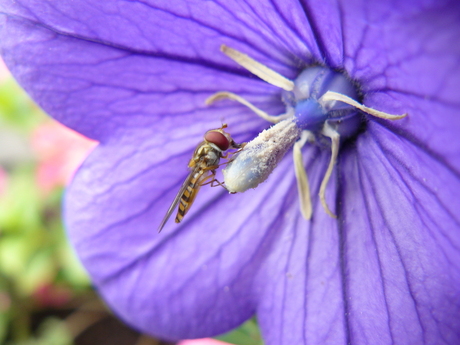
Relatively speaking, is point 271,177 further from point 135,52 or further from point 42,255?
point 42,255

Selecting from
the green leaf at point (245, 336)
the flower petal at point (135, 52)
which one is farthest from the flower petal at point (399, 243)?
the green leaf at point (245, 336)

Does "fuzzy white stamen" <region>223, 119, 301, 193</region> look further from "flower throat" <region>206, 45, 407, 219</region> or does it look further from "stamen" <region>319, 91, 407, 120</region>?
"stamen" <region>319, 91, 407, 120</region>

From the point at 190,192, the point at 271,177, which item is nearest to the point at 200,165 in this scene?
the point at 190,192

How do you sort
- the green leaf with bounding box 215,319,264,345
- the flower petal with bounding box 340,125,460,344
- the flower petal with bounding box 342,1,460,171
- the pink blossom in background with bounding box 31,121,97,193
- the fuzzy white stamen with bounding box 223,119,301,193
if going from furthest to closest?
the pink blossom in background with bounding box 31,121,97,193, the green leaf with bounding box 215,319,264,345, the fuzzy white stamen with bounding box 223,119,301,193, the flower petal with bounding box 340,125,460,344, the flower petal with bounding box 342,1,460,171

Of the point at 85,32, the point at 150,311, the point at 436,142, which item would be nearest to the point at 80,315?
the point at 150,311

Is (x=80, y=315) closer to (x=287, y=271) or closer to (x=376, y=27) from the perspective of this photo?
(x=287, y=271)

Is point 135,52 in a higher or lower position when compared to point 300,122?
higher

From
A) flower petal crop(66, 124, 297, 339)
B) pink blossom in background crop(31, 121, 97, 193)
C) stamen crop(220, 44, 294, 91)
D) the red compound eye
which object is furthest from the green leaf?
pink blossom in background crop(31, 121, 97, 193)
